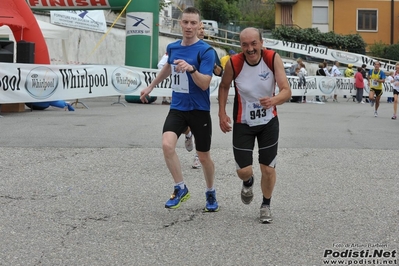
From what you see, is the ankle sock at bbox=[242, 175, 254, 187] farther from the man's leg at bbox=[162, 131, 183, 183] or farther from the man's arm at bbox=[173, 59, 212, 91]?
the man's arm at bbox=[173, 59, 212, 91]

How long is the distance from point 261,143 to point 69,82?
42.9 feet

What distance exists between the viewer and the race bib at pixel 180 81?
6504 mm

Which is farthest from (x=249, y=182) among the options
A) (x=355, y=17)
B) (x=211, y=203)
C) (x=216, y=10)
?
(x=216, y=10)

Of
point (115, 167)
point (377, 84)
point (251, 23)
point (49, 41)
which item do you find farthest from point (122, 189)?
point (251, 23)

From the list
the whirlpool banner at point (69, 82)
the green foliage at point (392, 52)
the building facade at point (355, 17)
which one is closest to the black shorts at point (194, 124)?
the whirlpool banner at point (69, 82)

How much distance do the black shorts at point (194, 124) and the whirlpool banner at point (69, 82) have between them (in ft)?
34.4

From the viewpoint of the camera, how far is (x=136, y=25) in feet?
73.9

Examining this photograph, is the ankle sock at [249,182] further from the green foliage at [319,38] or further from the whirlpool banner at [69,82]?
the green foliage at [319,38]

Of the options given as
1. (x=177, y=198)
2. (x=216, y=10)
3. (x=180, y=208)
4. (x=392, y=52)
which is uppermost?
(x=216, y=10)

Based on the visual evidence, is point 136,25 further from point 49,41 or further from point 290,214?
point 290,214

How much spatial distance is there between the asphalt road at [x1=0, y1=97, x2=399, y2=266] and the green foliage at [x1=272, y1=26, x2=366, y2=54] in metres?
45.2

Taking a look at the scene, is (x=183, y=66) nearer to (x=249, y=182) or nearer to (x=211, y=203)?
(x=249, y=182)

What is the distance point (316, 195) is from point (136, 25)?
52.1ft

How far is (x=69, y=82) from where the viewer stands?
18609mm
